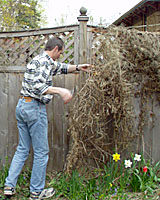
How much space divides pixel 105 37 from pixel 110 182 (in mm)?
1770

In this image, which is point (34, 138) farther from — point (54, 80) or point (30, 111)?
point (54, 80)

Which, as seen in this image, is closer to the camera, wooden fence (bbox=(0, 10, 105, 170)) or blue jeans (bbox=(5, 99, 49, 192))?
blue jeans (bbox=(5, 99, 49, 192))

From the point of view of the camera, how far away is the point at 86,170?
10.9 feet

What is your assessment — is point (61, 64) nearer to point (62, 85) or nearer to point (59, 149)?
point (62, 85)

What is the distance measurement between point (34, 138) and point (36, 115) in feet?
0.91

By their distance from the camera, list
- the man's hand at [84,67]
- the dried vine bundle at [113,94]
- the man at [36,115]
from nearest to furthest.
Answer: the man at [36,115] < the dried vine bundle at [113,94] < the man's hand at [84,67]

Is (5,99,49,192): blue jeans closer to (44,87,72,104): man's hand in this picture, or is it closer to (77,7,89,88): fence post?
(44,87,72,104): man's hand

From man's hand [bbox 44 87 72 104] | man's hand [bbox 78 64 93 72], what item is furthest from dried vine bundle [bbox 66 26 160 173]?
man's hand [bbox 44 87 72 104]

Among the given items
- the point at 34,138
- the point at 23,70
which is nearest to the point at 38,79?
the point at 34,138

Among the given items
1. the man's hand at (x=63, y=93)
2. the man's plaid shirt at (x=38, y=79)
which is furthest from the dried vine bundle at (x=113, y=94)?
the man's plaid shirt at (x=38, y=79)

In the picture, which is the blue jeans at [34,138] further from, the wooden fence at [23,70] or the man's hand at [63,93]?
the wooden fence at [23,70]

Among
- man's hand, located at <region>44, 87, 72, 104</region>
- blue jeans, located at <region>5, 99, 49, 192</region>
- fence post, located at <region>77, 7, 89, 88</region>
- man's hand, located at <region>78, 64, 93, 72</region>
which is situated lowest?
blue jeans, located at <region>5, 99, 49, 192</region>

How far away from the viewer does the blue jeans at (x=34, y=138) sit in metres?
2.86

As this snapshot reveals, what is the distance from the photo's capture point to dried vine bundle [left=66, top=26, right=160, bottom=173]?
290 cm
